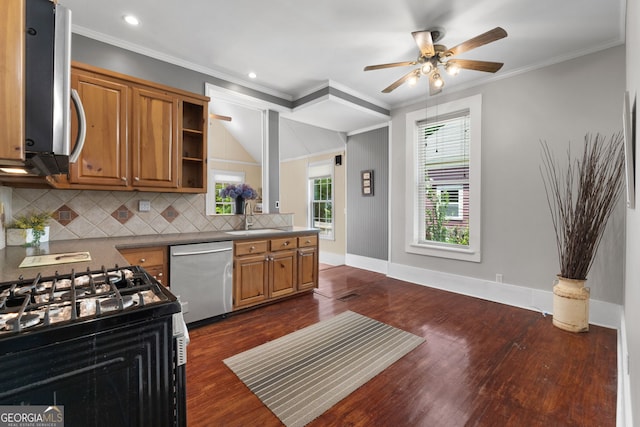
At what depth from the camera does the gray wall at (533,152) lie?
2.81 meters

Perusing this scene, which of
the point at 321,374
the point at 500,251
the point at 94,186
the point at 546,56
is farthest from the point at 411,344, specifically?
the point at 546,56

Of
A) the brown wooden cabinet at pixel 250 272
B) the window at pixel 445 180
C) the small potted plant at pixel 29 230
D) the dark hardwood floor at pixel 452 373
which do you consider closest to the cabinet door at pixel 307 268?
the dark hardwood floor at pixel 452 373

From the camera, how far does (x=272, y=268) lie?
338 centimetres

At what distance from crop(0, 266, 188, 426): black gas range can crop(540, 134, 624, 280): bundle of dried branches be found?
3.36m

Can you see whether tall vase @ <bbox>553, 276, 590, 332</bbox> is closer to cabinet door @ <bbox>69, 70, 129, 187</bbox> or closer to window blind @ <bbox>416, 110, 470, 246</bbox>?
window blind @ <bbox>416, 110, 470, 246</bbox>

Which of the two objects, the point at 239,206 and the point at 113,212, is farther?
the point at 239,206

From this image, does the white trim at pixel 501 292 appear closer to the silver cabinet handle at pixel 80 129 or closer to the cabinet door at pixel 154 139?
the cabinet door at pixel 154 139

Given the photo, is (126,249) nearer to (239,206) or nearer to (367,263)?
(239,206)

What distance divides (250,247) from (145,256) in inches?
40.0

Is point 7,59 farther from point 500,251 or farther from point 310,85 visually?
point 500,251

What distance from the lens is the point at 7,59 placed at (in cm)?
68

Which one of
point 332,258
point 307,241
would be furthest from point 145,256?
point 332,258

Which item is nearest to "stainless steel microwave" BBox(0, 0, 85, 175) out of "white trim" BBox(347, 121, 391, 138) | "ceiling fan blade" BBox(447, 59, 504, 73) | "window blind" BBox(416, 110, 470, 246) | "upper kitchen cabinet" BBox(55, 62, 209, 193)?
"upper kitchen cabinet" BBox(55, 62, 209, 193)

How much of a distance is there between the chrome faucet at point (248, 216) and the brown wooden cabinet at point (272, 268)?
0.52 meters
